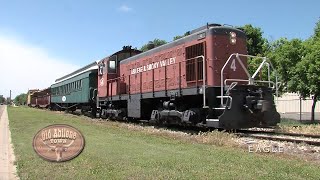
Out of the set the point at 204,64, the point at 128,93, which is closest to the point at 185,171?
the point at 204,64

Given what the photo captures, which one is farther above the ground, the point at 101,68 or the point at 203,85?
the point at 101,68

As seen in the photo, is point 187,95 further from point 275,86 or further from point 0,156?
point 0,156

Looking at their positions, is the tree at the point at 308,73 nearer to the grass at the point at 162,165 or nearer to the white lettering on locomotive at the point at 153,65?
the white lettering on locomotive at the point at 153,65

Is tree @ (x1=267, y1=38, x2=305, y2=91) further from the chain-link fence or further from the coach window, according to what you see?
the chain-link fence

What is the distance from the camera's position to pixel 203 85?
1434cm

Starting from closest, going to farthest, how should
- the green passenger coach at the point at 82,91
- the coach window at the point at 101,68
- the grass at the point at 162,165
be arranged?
the grass at the point at 162,165 → the coach window at the point at 101,68 → the green passenger coach at the point at 82,91

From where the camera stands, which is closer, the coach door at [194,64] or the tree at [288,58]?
the coach door at [194,64]

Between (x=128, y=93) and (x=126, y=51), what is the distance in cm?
377

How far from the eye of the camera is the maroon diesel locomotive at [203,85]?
13.6m

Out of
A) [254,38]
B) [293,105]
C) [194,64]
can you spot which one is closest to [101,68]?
[194,64]

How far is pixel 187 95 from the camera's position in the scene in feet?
51.2

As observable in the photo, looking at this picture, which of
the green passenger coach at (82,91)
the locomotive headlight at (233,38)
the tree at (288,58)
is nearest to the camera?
the locomotive headlight at (233,38)

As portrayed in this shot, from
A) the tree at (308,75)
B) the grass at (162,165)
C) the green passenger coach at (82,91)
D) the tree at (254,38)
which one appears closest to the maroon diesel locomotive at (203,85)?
the grass at (162,165)

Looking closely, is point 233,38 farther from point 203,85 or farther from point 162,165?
point 162,165
